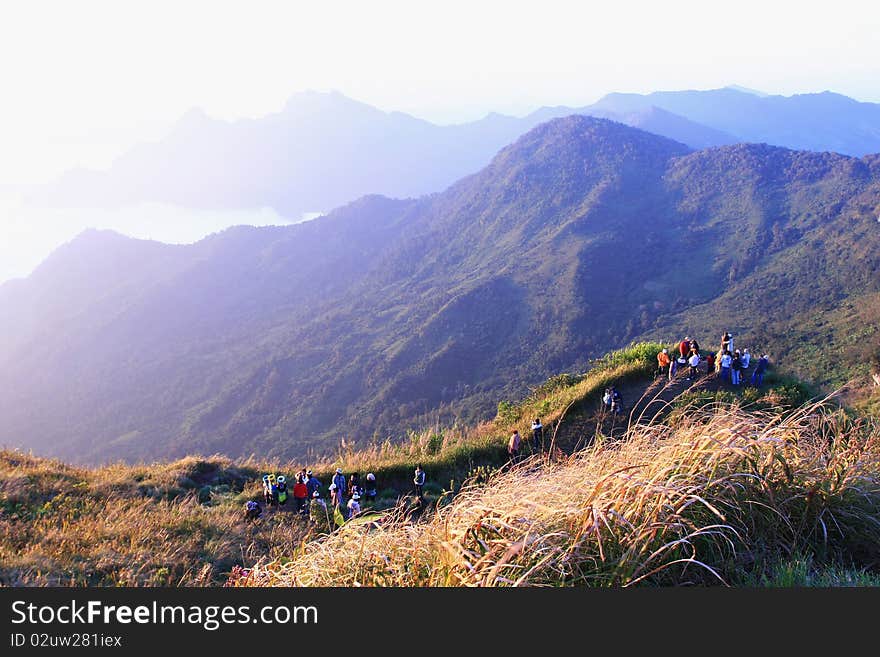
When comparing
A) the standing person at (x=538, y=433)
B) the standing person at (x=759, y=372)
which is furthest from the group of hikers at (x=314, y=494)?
the standing person at (x=759, y=372)

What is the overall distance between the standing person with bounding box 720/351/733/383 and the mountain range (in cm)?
2445

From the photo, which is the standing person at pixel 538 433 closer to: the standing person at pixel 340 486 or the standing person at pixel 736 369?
the standing person at pixel 340 486

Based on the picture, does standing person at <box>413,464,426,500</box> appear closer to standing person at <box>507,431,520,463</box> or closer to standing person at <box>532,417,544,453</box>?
standing person at <box>507,431,520,463</box>

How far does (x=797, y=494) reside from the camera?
3102 mm

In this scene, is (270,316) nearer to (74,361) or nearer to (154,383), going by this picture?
(154,383)

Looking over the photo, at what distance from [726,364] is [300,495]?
818cm

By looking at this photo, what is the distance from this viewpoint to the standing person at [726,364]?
10.6 metres

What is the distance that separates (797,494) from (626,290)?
86.7 metres

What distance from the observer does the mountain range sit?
66500 mm

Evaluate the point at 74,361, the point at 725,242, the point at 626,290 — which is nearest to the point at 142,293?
the point at 74,361

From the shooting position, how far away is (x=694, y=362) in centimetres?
1053

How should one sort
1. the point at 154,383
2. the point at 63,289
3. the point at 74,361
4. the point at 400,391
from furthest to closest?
the point at 63,289 < the point at 74,361 < the point at 154,383 < the point at 400,391

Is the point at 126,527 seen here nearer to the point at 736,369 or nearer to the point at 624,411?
the point at 624,411

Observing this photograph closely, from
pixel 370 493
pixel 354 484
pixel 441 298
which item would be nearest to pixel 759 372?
pixel 370 493
